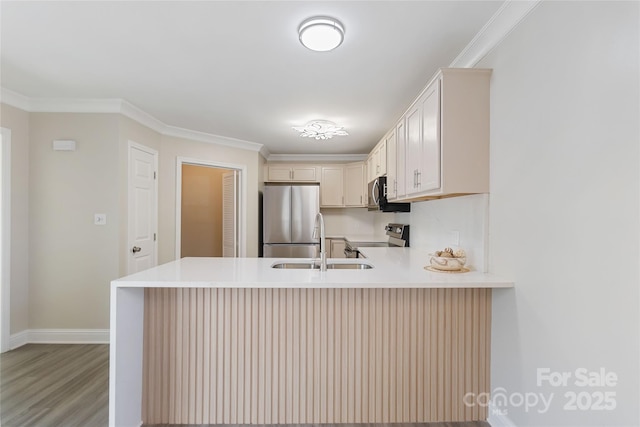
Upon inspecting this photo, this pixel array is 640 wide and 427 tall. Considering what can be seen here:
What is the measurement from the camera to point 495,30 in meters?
1.76

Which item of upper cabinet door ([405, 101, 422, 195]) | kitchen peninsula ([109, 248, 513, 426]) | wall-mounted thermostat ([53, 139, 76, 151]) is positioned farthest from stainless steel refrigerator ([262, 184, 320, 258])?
kitchen peninsula ([109, 248, 513, 426])

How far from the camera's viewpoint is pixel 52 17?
1.74 metres

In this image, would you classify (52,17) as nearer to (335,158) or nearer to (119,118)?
(119,118)

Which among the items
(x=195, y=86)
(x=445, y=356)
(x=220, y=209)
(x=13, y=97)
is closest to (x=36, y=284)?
(x=13, y=97)

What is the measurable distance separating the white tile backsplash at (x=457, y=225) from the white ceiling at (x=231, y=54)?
99 centimetres

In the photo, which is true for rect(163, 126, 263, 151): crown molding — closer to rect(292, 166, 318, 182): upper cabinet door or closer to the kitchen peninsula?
rect(292, 166, 318, 182): upper cabinet door

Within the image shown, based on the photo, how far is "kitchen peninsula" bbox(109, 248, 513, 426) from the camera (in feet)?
6.18

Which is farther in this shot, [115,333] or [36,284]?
[36,284]

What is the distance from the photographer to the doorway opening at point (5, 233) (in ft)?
9.30

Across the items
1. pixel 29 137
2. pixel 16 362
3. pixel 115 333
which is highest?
pixel 29 137

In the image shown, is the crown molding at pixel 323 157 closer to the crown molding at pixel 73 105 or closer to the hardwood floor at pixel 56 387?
the crown molding at pixel 73 105

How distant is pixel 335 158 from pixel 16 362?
4490mm

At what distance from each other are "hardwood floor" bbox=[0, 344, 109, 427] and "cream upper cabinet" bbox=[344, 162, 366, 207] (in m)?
3.72

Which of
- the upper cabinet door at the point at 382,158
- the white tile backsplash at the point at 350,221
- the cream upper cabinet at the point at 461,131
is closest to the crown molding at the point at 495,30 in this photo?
the cream upper cabinet at the point at 461,131
